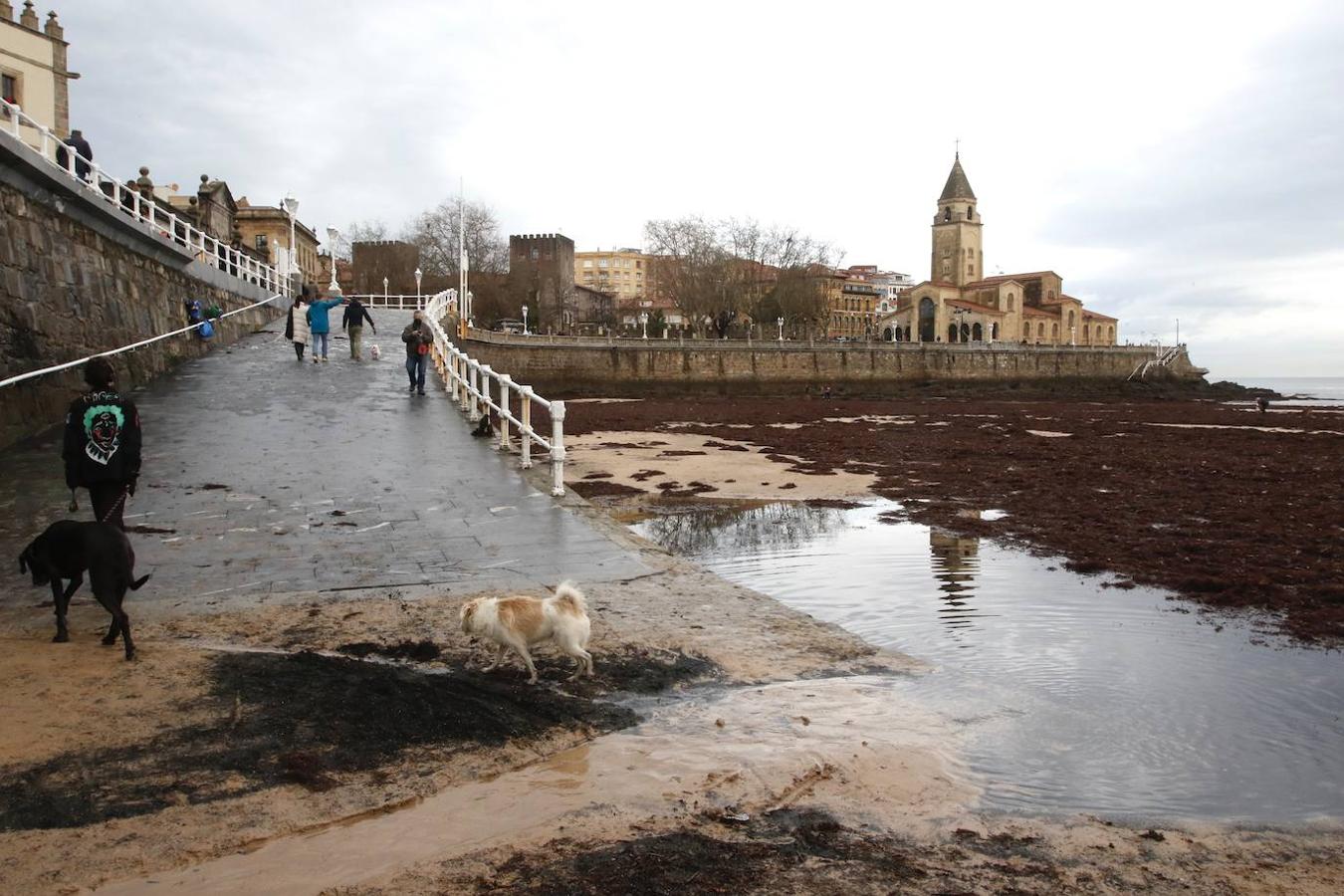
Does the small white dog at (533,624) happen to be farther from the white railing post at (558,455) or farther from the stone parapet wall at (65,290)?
the stone parapet wall at (65,290)

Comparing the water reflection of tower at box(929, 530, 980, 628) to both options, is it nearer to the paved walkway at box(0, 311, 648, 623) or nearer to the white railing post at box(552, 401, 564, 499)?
the paved walkway at box(0, 311, 648, 623)

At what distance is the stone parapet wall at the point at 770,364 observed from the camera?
57.8 m

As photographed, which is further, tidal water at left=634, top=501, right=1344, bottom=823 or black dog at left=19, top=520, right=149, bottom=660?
black dog at left=19, top=520, right=149, bottom=660

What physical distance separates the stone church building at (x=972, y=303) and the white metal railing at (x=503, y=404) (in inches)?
3041

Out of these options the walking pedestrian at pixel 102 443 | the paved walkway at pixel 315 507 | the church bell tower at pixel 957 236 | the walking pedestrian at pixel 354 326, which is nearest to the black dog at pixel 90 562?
the walking pedestrian at pixel 102 443

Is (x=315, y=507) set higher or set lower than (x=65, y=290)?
lower

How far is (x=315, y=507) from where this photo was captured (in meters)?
9.00

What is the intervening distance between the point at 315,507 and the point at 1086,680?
6638mm

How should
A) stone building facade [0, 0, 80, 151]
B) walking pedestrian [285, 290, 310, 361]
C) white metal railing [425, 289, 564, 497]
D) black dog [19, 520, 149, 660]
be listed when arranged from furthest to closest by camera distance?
stone building facade [0, 0, 80, 151] < walking pedestrian [285, 290, 310, 361] < white metal railing [425, 289, 564, 497] < black dog [19, 520, 149, 660]

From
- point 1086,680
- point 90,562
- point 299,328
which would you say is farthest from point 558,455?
point 299,328

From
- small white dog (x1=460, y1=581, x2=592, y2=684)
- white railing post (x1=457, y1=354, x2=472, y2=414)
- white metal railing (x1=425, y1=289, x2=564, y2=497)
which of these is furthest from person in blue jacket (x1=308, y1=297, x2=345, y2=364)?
small white dog (x1=460, y1=581, x2=592, y2=684)

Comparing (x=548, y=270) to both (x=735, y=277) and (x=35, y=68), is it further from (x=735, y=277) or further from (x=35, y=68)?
(x=35, y=68)

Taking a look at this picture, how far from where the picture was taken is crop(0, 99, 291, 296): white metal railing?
14.3 metres

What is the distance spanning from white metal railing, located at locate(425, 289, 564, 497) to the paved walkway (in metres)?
0.37
